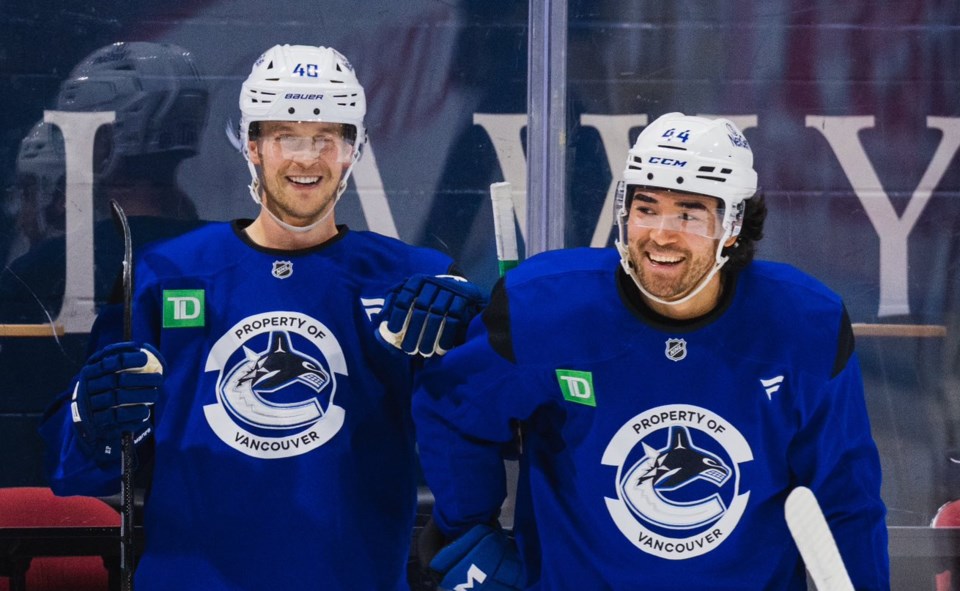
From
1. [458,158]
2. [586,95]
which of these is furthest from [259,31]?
[586,95]

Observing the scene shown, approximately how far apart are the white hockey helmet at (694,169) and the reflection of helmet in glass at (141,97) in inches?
49.7

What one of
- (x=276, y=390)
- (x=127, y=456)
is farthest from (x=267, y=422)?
(x=127, y=456)

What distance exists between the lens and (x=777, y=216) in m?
2.91

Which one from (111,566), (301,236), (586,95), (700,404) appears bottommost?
(111,566)

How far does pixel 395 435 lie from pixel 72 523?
114 centimetres

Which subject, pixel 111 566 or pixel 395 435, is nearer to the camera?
pixel 395 435

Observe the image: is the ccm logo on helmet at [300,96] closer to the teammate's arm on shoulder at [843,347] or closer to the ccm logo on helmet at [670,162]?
the ccm logo on helmet at [670,162]

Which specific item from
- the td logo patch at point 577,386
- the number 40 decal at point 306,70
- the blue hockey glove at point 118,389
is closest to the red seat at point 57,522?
the blue hockey glove at point 118,389

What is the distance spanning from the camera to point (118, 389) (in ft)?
6.48

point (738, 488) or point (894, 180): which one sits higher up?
point (894, 180)

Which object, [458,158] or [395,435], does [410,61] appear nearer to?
[458,158]

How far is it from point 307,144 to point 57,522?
131 centimetres

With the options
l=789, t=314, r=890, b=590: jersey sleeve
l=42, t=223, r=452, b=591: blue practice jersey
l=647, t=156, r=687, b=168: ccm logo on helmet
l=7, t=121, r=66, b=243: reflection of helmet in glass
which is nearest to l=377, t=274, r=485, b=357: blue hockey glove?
l=42, t=223, r=452, b=591: blue practice jersey

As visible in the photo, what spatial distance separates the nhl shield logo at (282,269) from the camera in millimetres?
2133
